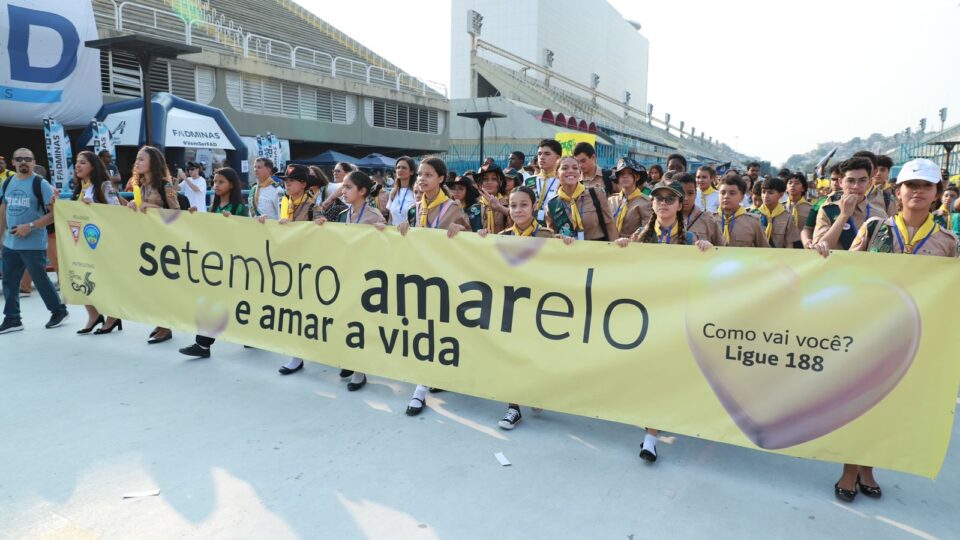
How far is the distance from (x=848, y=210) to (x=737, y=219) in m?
0.71

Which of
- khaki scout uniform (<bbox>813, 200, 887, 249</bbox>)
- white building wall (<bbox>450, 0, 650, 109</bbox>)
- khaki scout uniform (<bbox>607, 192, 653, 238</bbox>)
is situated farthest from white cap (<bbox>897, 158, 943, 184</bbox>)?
A: white building wall (<bbox>450, 0, 650, 109</bbox>)

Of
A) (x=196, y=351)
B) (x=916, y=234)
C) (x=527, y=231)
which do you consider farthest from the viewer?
(x=196, y=351)

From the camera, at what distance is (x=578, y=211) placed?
4.28 metres

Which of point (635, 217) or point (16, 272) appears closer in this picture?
A: point (635, 217)

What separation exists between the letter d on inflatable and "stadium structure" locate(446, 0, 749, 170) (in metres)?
12.3

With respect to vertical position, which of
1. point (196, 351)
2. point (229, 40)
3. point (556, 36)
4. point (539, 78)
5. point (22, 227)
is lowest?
point (196, 351)

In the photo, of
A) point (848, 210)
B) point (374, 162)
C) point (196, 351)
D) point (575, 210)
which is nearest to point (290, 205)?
point (196, 351)

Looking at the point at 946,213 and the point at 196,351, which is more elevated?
the point at 946,213

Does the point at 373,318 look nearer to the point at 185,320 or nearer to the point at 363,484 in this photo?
the point at 363,484

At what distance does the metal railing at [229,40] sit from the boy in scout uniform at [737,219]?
20.6 m

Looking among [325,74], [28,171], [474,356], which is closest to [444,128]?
[325,74]

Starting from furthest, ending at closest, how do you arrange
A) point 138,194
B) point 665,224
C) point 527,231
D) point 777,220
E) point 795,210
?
point 795,210 < point 138,194 < point 777,220 < point 527,231 < point 665,224

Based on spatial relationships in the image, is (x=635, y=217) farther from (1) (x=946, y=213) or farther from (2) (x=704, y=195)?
(1) (x=946, y=213)

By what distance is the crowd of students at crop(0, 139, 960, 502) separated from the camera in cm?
319
